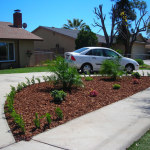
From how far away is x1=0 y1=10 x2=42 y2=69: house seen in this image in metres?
18.9

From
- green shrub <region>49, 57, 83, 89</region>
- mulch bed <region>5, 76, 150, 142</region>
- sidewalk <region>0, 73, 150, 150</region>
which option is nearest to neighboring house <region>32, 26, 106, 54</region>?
mulch bed <region>5, 76, 150, 142</region>

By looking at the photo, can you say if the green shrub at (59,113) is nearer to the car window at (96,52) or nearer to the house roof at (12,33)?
the car window at (96,52)

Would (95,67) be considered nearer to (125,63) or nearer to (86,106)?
(125,63)

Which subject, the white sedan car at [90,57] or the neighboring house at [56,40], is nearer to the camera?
the white sedan car at [90,57]

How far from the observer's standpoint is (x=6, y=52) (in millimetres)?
19250

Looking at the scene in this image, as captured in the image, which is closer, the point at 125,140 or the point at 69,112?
the point at 125,140

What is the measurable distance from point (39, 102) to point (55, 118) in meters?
1.30

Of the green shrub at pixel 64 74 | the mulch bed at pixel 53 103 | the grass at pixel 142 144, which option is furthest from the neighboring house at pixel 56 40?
the grass at pixel 142 144

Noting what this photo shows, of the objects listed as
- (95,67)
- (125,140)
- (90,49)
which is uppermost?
(90,49)

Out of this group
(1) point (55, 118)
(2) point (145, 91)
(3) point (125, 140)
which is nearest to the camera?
(3) point (125, 140)

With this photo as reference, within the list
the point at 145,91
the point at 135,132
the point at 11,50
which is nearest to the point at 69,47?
the point at 11,50

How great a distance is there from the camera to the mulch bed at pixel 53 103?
4382 millimetres

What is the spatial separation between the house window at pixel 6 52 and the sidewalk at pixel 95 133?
14.3 m

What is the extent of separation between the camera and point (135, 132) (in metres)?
4.06
